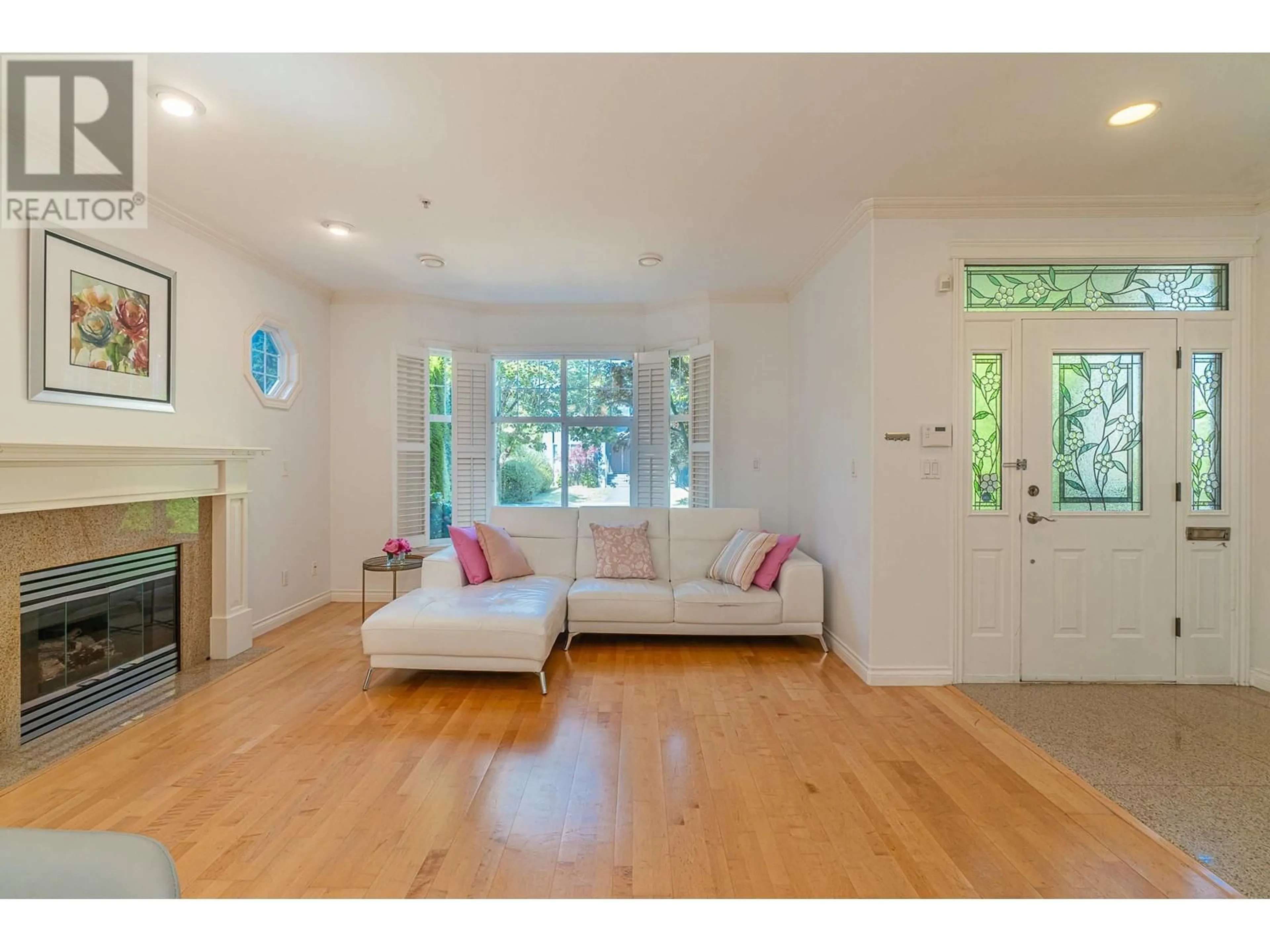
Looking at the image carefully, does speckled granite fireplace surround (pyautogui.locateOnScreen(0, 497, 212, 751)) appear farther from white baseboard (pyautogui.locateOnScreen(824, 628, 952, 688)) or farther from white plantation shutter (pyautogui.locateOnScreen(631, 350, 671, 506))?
white baseboard (pyautogui.locateOnScreen(824, 628, 952, 688))

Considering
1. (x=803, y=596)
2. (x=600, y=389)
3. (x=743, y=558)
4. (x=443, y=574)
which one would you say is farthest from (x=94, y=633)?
(x=803, y=596)

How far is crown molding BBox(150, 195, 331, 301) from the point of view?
10.1ft

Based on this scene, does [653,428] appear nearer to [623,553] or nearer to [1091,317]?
[623,553]

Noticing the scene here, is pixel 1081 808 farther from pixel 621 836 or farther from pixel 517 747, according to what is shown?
pixel 517 747

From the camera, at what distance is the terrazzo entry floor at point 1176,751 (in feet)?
5.81

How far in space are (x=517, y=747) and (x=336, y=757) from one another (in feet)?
2.40

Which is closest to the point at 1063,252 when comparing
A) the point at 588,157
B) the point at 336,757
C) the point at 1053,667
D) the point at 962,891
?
the point at 1053,667

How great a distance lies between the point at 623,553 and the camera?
13.5 feet

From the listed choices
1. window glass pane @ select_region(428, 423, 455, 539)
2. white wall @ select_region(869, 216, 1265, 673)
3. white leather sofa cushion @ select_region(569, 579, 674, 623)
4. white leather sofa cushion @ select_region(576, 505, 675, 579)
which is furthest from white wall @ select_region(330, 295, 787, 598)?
white wall @ select_region(869, 216, 1265, 673)

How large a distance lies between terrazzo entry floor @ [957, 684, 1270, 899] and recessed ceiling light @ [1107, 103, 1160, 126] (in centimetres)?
264

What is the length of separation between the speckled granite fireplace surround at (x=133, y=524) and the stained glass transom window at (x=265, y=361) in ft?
1.88

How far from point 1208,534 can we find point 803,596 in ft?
7.20
